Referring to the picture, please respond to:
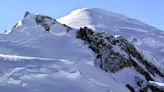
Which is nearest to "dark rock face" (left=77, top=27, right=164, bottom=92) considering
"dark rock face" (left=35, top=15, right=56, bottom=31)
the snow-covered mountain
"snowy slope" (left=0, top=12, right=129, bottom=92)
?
the snow-covered mountain

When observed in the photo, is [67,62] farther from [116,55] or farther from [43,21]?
[43,21]

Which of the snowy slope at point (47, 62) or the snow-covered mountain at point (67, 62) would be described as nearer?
the snowy slope at point (47, 62)

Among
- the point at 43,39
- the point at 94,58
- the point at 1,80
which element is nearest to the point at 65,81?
the point at 1,80

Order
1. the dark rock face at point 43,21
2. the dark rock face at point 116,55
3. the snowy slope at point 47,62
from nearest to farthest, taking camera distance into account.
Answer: the snowy slope at point 47,62 → the dark rock face at point 116,55 → the dark rock face at point 43,21

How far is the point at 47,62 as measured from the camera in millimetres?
21594

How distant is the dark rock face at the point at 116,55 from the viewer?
24.4 m

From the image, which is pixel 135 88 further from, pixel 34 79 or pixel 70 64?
pixel 34 79

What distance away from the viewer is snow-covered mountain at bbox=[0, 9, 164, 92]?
64.4ft

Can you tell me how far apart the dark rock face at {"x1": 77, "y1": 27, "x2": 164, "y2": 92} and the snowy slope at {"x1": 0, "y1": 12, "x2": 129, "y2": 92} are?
57 cm

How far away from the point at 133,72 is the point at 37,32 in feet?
22.0

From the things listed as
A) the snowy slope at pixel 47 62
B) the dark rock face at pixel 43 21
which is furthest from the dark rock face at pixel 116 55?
the dark rock face at pixel 43 21

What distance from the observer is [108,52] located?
25547 millimetres

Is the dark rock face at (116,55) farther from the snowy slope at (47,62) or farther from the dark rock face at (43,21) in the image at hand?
the dark rock face at (43,21)

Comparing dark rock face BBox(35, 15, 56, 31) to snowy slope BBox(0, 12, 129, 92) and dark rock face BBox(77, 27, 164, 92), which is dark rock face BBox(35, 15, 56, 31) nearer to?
snowy slope BBox(0, 12, 129, 92)
